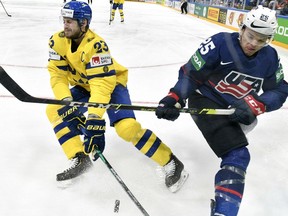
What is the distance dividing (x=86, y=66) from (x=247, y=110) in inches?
38.5

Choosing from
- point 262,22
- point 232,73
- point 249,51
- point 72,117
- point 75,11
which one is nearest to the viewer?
point 262,22

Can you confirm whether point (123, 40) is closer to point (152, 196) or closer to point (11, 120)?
point (11, 120)

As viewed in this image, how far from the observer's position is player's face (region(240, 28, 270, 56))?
5.21 ft

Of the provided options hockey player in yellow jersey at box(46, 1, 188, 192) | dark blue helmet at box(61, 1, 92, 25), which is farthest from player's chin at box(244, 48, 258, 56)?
dark blue helmet at box(61, 1, 92, 25)

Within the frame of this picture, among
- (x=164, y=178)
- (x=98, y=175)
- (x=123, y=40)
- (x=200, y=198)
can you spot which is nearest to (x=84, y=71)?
(x=98, y=175)

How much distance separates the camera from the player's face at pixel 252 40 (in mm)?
1588

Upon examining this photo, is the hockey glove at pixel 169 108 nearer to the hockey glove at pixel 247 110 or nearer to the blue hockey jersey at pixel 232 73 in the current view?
the blue hockey jersey at pixel 232 73

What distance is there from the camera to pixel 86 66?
195 centimetres

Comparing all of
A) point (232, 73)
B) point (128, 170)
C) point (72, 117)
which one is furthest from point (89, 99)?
point (232, 73)

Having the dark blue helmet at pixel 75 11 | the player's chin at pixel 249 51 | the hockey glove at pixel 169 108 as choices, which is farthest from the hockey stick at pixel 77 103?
the dark blue helmet at pixel 75 11

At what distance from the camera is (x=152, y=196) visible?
6.31 feet

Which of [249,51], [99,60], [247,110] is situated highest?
[249,51]

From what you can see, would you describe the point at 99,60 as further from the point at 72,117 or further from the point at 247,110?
the point at 247,110

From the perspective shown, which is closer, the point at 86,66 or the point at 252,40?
the point at 252,40
